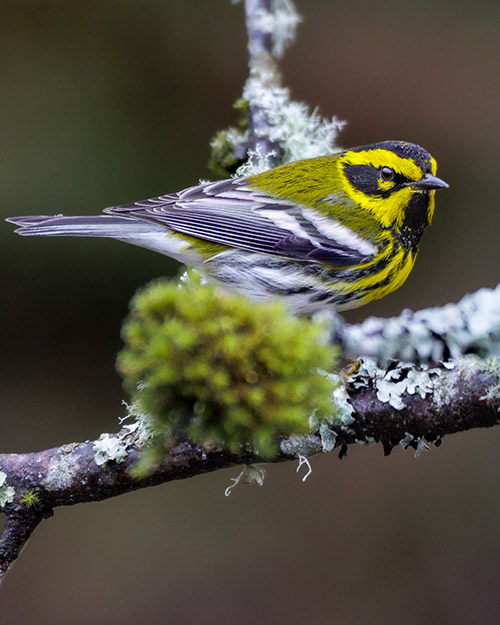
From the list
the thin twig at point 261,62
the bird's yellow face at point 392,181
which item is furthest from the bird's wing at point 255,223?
the thin twig at point 261,62

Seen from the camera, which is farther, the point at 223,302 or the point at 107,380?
the point at 107,380

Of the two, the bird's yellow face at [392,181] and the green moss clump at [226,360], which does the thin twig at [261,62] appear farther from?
the green moss clump at [226,360]

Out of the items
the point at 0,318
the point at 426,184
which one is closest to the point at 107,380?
the point at 0,318

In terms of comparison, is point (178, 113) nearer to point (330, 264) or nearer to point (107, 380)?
point (107, 380)

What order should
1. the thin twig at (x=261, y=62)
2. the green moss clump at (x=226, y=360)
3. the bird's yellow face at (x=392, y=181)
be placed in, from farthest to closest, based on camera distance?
the thin twig at (x=261, y=62) < the bird's yellow face at (x=392, y=181) < the green moss clump at (x=226, y=360)

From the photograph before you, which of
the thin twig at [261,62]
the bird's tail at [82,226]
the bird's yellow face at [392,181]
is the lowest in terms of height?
the bird's yellow face at [392,181]

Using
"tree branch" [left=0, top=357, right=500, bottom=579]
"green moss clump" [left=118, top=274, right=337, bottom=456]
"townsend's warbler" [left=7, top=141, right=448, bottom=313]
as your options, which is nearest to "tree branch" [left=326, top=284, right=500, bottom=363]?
"tree branch" [left=0, top=357, right=500, bottom=579]

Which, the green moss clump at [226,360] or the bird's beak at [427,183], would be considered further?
the bird's beak at [427,183]
